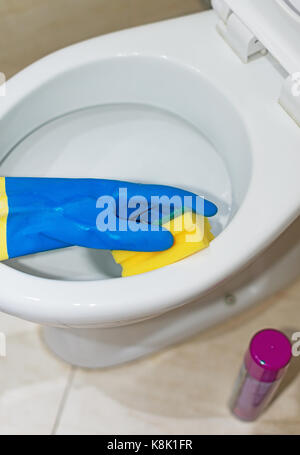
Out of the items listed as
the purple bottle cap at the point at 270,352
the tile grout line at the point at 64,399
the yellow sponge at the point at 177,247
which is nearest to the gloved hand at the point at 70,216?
the yellow sponge at the point at 177,247

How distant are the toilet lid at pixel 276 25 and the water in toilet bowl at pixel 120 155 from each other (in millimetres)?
180

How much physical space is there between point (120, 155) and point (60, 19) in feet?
1.07

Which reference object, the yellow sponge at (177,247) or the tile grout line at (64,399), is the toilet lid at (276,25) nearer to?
the yellow sponge at (177,247)

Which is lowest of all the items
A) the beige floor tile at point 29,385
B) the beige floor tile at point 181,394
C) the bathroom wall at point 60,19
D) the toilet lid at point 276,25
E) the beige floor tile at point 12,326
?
the beige floor tile at point 181,394

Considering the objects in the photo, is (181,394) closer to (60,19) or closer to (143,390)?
(143,390)

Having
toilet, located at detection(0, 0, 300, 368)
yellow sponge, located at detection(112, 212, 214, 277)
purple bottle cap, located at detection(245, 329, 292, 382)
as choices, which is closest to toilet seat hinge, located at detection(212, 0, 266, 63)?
toilet, located at detection(0, 0, 300, 368)

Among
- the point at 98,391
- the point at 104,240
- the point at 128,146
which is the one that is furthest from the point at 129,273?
the point at 98,391

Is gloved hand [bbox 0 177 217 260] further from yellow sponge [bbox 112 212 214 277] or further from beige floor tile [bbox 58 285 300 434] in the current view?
beige floor tile [bbox 58 285 300 434]

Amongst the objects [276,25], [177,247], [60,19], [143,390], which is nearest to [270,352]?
[177,247]

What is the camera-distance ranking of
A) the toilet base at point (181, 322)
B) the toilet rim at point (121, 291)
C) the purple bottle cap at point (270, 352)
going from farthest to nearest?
1. the toilet base at point (181, 322)
2. the purple bottle cap at point (270, 352)
3. the toilet rim at point (121, 291)

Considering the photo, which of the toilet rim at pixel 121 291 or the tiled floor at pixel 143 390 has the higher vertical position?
the toilet rim at pixel 121 291

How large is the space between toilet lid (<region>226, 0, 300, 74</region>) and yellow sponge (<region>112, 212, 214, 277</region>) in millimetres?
231

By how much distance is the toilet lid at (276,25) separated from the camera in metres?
0.74
